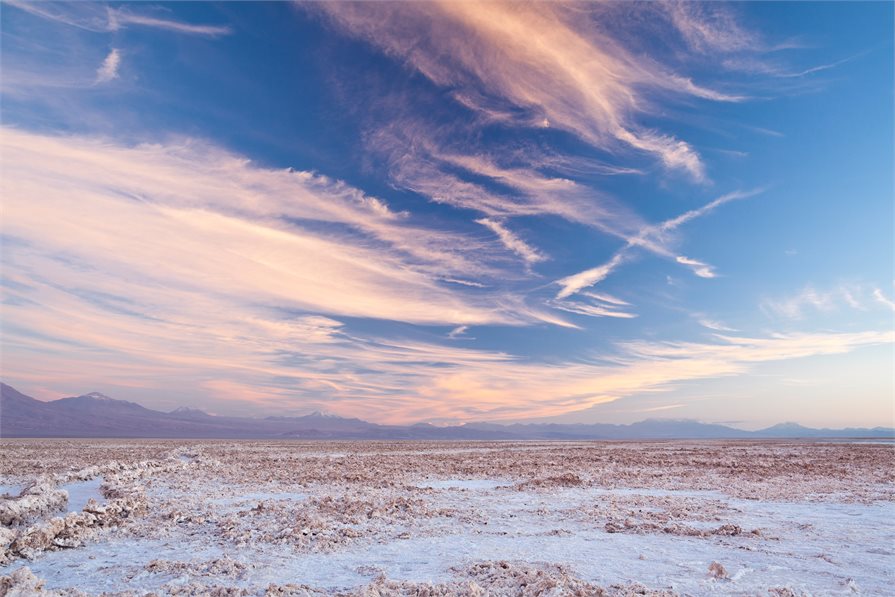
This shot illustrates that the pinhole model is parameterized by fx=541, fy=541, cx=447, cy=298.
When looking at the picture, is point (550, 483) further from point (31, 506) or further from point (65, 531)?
point (31, 506)

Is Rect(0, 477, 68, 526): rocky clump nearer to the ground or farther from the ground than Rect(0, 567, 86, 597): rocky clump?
nearer to the ground

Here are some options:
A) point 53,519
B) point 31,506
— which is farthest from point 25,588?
point 31,506

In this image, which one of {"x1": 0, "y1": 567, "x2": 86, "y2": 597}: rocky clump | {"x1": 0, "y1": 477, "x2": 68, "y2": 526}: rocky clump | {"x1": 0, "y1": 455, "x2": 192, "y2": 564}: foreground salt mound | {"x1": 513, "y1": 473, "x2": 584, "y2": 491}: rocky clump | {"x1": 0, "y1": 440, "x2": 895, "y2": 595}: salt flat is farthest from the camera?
{"x1": 513, "y1": 473, "x2": 584, "y2": 491}: rocky clump

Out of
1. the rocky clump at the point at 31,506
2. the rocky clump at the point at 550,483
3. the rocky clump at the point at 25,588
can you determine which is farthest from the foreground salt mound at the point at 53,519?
the rocky clump at the point at 550,483

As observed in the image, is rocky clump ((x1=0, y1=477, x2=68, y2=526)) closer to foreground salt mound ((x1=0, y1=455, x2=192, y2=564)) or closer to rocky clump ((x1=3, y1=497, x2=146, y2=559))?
foreground salt mound ((x1=0, y1=455, x2=192, y2=564))

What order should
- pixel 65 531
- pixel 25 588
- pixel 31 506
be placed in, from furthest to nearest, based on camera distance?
pixel 31 506
pixel 65 531
pixel 25 588

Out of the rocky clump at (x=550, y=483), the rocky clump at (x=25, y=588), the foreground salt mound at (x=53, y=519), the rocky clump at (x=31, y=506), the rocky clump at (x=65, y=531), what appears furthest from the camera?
the rocky clump at (x=550, y=483)

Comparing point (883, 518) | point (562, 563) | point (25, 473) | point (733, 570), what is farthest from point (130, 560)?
point (25, 473)

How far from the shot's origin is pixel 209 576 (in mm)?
8477

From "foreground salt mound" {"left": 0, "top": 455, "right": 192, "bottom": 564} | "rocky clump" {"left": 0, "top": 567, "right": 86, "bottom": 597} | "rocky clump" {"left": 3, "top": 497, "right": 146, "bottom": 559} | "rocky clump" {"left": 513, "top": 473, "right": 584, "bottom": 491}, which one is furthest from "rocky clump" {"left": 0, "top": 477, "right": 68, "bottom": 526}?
"rocky clump" {"left": 513, "top": 473, "right": 584, "bottom": 491}

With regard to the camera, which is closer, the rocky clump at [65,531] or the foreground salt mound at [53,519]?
the rocky clump at [65,531]

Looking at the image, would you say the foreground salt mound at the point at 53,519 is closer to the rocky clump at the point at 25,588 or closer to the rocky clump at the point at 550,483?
the rocky clump at the point at 25,588

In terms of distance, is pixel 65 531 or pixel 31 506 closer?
pixel 65 531

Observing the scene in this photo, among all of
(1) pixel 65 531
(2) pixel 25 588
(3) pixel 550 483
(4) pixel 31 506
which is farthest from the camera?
(3) pixel 550 483
